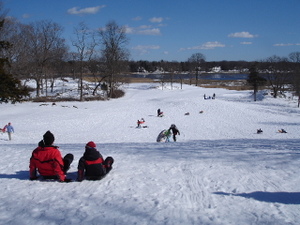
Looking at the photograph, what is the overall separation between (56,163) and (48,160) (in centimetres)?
20

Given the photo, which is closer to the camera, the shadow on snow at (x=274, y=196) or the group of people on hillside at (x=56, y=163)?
the shadow on snow at (x=274, y=196)

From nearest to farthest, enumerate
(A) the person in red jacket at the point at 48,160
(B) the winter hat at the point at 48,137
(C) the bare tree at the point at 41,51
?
(B) the winter hat at the point at 48,137
(A) the person in red jacket at the point at 48,160
(C) the bare tree at the point at 41,51

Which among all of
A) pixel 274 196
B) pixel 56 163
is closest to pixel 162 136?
pixel 56 163

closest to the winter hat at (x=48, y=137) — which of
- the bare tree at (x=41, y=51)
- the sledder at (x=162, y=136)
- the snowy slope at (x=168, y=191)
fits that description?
the snowy slope at (x=168, y=191)

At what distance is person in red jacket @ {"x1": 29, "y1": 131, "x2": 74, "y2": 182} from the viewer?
5953 mm

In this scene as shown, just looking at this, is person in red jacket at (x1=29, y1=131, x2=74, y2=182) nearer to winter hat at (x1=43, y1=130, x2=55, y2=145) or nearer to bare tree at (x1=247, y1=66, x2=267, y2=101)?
winter hat at (x1=43, y1=130, x2=55, y2=145)

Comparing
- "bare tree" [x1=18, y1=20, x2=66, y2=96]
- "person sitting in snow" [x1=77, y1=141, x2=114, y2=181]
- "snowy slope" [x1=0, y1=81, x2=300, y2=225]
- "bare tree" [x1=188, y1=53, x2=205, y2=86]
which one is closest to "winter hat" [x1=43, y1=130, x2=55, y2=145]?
"person sitting in snow" [x1=77, y1=141, x2=114, y2=181]

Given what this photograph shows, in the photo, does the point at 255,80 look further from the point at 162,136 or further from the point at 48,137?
the point at 48,137

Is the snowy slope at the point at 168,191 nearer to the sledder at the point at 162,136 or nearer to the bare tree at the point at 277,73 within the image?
the sledder at the point at 162,136

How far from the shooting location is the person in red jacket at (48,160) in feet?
19.5

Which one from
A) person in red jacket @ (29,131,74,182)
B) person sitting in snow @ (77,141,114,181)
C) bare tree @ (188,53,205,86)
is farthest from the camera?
bare tree @ (188,53,205,86)

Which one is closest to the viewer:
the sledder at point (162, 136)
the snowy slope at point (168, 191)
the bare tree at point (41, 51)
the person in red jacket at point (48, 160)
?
the snowy slope at point (168, 191)

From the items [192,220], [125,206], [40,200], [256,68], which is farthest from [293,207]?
[256,68]

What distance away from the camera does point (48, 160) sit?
5984 millimetres
